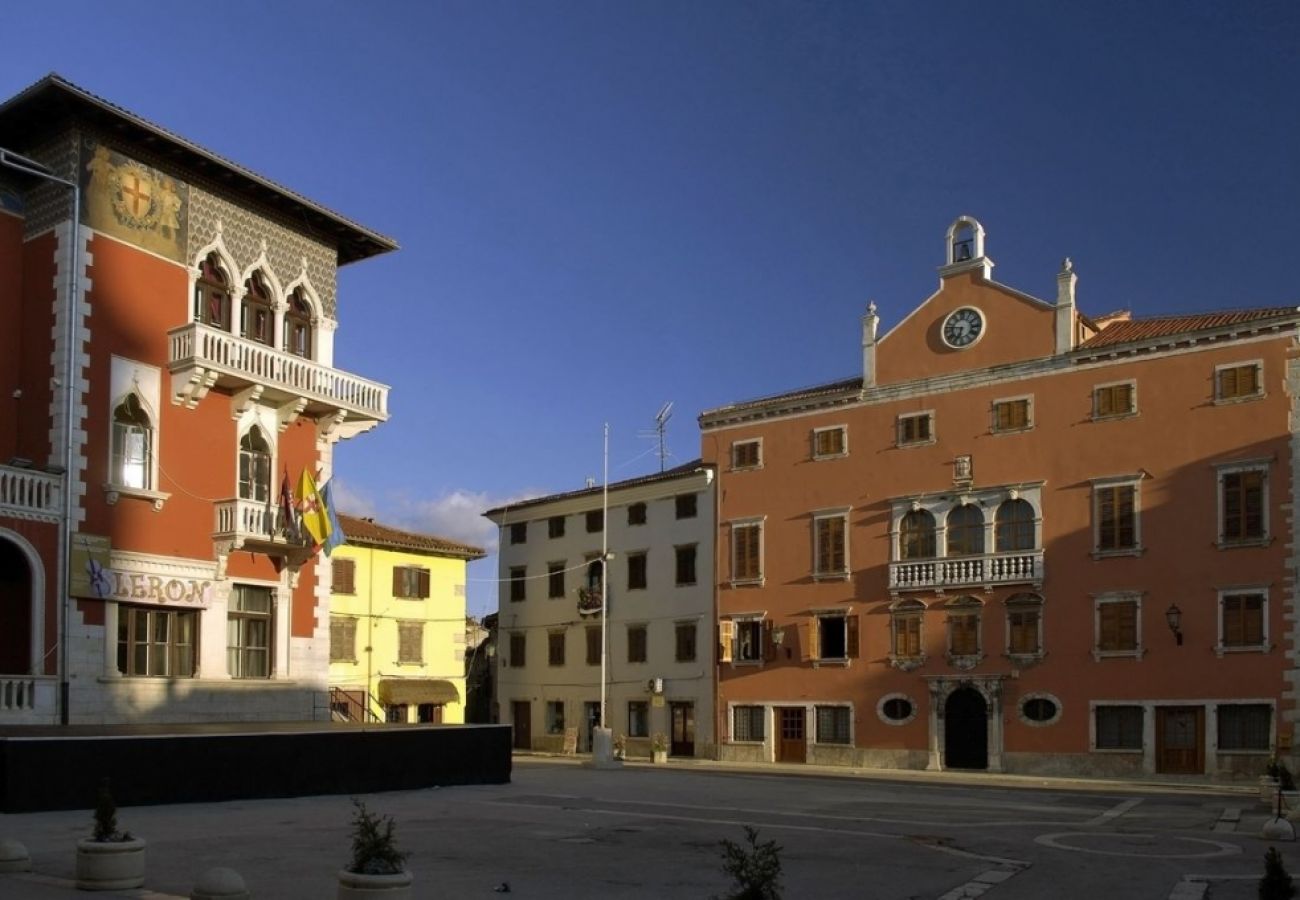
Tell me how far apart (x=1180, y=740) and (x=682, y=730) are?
20401mm

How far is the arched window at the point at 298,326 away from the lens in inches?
1403

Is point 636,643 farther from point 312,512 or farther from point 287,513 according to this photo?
Answer: point 287,513

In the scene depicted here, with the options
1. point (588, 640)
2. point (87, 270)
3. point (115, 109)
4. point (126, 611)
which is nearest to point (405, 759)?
point (126, 611)

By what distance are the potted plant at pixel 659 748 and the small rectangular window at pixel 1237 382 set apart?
2458cm

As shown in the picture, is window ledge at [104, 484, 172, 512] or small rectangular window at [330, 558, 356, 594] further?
small rectangular window at [330, 558, 356, 594]

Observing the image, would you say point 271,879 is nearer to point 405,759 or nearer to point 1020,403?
point 405,759

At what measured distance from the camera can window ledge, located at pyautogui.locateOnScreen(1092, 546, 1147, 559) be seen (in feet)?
144

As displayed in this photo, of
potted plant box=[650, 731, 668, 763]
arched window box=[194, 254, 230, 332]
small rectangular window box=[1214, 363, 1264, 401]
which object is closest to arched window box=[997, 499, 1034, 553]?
small rectangular window box=[1214, 363, 1264, 401]

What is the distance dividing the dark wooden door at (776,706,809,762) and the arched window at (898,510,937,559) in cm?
749

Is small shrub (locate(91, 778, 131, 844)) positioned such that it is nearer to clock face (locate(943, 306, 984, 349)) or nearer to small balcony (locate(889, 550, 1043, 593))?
small balcony (locate(889, 550, 1043, 593))

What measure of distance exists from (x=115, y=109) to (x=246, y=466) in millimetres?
9056

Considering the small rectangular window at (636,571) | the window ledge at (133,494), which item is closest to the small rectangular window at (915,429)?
the small rectangular window at (636,571)

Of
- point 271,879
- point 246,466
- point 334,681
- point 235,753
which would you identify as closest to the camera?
point 271,879

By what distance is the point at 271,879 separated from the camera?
1520 centimetres
